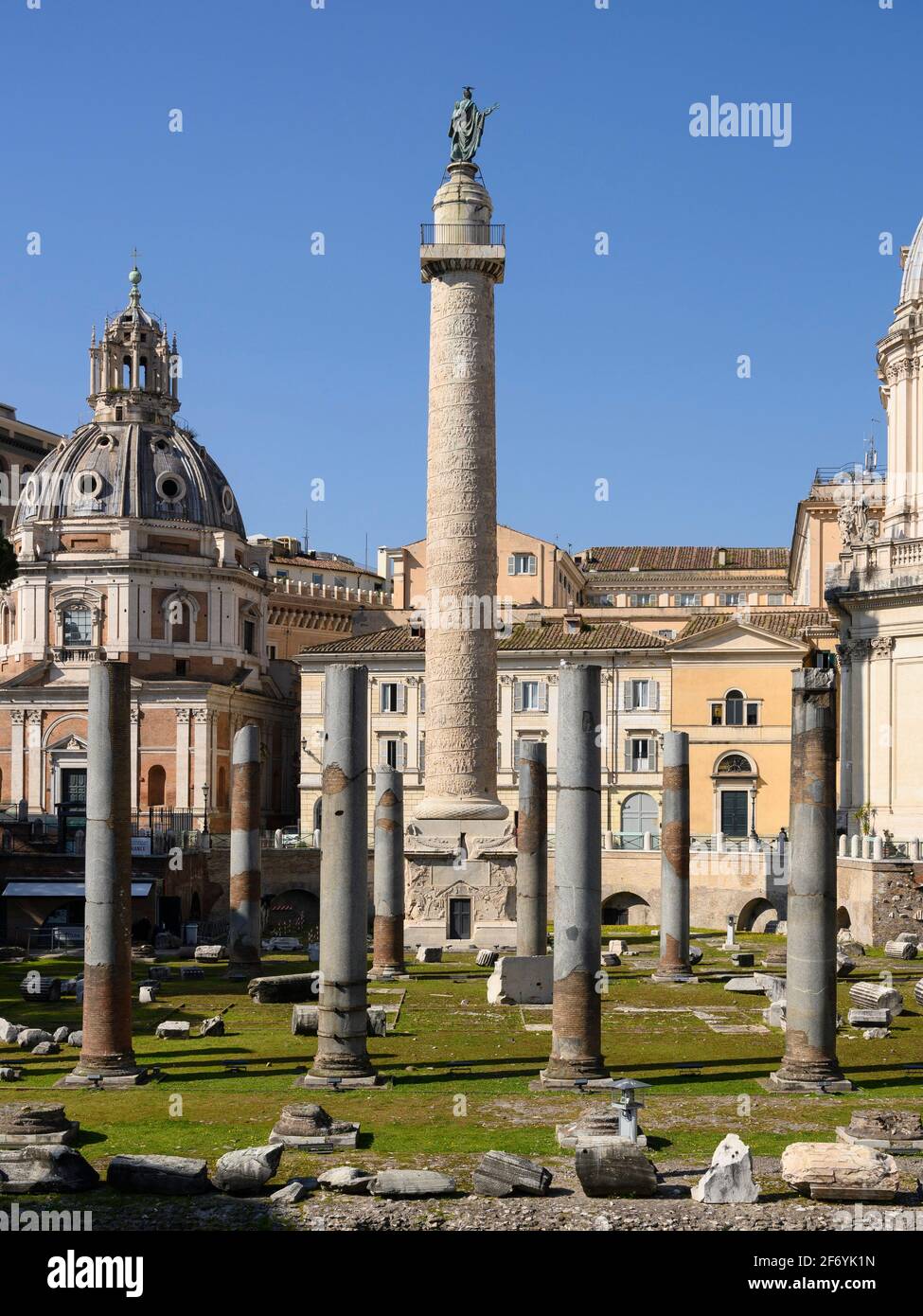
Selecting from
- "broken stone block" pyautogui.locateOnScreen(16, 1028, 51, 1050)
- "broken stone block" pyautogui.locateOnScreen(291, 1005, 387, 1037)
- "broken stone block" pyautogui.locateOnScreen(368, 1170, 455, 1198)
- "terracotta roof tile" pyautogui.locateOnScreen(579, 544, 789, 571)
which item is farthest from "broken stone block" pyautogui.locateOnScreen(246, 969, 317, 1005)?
"terracotta roof tile" pyautogui.locateOnScreen(579, 544, 789, 571)

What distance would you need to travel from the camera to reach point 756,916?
51688 mm

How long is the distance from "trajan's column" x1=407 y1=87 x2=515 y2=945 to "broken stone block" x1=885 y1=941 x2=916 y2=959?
958cm

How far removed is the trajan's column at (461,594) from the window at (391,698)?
21412mm

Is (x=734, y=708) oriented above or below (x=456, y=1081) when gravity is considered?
above

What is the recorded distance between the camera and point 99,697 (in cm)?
2325

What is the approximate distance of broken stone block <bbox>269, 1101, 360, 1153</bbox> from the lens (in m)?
18.2

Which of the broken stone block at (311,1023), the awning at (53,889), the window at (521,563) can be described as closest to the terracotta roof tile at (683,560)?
the window at (521,563)

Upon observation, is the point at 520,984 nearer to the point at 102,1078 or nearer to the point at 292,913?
the point at 102,1078

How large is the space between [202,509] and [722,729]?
26.5 meters

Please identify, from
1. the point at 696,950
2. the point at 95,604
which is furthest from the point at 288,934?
the point at 95,604

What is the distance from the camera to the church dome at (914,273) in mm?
52000

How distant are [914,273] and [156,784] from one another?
3499 cm

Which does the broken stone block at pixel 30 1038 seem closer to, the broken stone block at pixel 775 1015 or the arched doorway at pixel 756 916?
the broken stone block at pixel 775 1015

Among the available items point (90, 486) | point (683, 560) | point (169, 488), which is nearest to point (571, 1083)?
point (169, 488)
